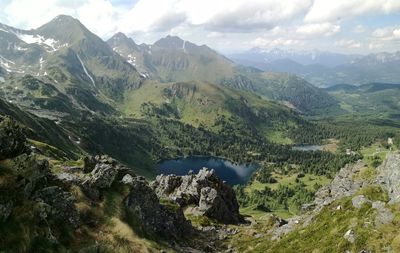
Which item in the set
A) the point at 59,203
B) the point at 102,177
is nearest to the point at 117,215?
the point at 102,177

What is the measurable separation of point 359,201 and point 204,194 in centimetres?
6566

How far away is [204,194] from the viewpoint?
413 feet

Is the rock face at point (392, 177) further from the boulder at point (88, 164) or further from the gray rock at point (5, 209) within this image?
the boulder at point (88, 164)

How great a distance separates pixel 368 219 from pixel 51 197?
1613 inches

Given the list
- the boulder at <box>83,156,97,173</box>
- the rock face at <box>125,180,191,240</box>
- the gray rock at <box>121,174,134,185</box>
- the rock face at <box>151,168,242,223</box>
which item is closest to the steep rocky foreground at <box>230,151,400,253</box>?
the rock face at <box>125,180,191,240</box>

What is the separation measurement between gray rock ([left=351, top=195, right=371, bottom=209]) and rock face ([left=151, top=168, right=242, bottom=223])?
60667 millimetres

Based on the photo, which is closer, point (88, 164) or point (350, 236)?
point (350, 236)

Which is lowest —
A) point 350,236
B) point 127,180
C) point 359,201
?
point 350,236

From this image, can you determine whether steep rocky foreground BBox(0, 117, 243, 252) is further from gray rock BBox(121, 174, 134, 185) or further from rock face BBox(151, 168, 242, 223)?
rock face BBox(151, 168, 242, 223)

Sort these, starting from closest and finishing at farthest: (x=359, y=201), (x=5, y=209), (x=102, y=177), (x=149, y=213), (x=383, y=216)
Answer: (x=5, y=209), (x=383, y=216), (x=102, y=177), (x=359, y=201), (x=149, y=213)

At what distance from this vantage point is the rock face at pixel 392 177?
6072 centimetres

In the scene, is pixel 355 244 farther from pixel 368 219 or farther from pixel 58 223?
pixel 58 223

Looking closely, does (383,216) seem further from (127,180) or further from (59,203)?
(59,203)

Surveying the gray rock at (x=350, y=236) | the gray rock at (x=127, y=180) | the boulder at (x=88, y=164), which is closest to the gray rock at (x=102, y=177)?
the gray rock at (x=127, y=180)
